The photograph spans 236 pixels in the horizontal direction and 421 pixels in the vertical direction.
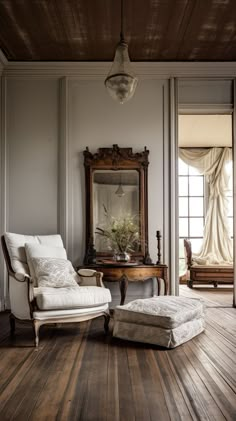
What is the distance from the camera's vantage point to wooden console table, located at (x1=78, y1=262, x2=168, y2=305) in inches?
194

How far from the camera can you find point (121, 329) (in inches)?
152

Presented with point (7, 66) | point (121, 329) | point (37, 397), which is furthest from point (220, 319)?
point (7, 66)

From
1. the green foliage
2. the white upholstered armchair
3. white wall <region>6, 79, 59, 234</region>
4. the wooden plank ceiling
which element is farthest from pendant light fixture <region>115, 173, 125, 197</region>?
the wooden plank ceiling

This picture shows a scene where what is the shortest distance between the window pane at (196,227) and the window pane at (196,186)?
1.75 ft

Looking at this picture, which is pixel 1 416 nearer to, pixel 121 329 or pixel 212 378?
pixel 212 378

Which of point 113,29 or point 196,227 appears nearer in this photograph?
point 113,29

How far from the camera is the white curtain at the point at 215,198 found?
843 centimetres

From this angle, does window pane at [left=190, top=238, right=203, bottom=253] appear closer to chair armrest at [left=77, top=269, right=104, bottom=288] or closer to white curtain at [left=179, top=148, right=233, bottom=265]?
white curtain at [left=179, top=148, right=233, bottom=265]

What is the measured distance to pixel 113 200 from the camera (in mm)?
5500

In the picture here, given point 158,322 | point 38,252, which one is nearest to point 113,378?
point 158,322

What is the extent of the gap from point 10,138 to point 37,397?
3.83 m

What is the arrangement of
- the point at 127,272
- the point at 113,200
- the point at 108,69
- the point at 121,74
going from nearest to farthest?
the point at 121,74 → the point at 127,272 → the point at 113,200 → the point at 108,69

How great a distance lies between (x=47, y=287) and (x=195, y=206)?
5.33m

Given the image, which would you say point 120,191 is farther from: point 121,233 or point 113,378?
point 113,378
